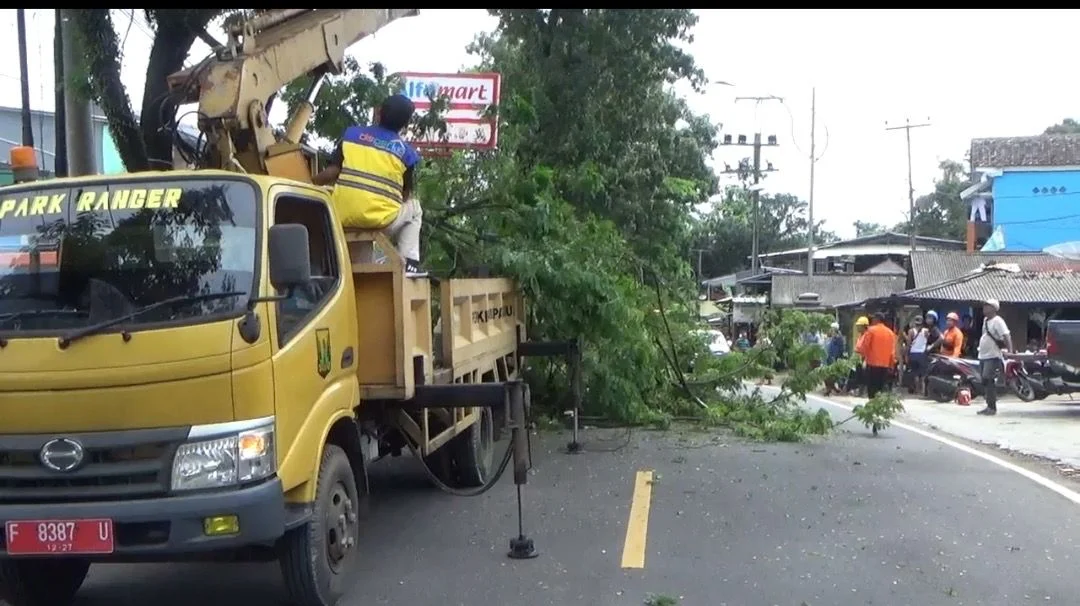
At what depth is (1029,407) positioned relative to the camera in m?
18.5

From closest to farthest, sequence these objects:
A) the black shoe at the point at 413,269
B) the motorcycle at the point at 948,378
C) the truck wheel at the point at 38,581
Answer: the truck wheel at the point at 38,581, the black shoe at the point at 413,269, the motorcycle at the point at 948,378

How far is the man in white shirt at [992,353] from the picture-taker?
1745cm

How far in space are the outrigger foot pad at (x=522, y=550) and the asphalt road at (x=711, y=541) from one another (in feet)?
0.21

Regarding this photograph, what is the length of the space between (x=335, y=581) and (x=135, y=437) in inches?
58.4

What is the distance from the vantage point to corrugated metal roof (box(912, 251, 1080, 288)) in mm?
31844

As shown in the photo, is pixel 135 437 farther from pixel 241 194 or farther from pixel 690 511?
pixel 690 511

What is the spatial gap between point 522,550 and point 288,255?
268 cm

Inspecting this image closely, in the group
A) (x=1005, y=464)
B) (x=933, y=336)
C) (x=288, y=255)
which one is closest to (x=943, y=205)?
(x=933, y=336)

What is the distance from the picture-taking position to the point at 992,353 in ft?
58.6

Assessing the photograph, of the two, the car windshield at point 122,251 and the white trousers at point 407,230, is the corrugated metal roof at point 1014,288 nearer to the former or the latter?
the white trousers at point 407,230

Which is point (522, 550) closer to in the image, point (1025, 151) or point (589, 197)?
point (589, 197)

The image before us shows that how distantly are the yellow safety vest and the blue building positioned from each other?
35.3m

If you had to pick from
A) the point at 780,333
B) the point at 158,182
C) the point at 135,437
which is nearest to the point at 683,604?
the point at 135,437

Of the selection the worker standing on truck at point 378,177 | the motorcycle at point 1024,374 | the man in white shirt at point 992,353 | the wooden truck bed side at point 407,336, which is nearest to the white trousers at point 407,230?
the worker standing on truck at point 378,177
